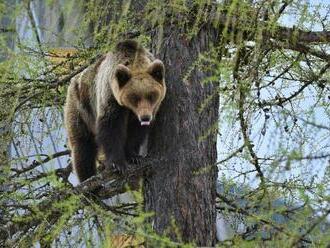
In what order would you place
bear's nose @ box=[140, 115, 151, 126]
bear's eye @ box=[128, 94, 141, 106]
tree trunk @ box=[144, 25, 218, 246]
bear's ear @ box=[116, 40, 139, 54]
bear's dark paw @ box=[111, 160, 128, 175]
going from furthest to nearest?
bear's eye @ box=[128, 94, 141, 106] < bear's ear @ box=[116, 40, 139, 54] < bear's dark paw @ box=[111, 160, 128, 175] < bear's nose @ box=[140, 115, 151, 126] < tree trunk @ box=[144, 25, 218, 246]

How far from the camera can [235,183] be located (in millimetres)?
4875

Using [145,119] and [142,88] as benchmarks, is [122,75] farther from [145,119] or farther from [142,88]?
[145,119]

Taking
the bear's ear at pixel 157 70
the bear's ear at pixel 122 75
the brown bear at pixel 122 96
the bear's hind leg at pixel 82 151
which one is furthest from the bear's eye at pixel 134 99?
the bear's hind leg at pixel 82 151

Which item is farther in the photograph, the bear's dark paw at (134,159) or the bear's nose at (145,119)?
the bear's dark paw at (134,159)

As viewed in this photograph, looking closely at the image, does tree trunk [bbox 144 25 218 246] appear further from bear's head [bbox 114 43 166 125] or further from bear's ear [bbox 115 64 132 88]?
bear's ear [bbox 115 64 132 88]

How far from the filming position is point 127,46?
5.30m

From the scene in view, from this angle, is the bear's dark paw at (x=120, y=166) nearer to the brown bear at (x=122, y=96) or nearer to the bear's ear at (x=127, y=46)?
the brown bear at (x=122, y=96)

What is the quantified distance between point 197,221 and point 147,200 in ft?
1.21

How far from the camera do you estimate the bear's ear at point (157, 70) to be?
194 inches

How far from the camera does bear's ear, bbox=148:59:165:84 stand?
16.2 ft

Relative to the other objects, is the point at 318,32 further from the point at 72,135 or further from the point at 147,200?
the point at 72,135

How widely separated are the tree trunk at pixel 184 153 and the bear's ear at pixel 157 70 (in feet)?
0.19

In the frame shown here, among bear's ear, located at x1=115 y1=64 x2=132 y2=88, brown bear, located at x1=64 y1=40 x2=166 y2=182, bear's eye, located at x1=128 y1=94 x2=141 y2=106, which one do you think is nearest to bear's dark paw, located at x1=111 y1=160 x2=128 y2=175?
brown bear, located at x1=64 y1=40 x2=166 y2=182

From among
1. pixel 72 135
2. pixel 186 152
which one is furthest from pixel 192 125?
pixel 72 135
